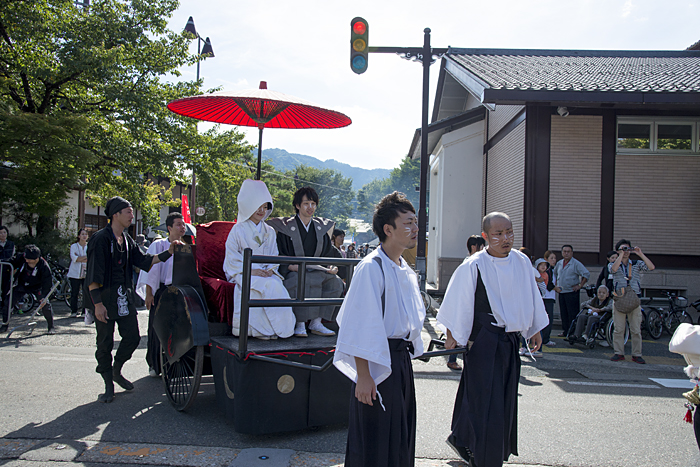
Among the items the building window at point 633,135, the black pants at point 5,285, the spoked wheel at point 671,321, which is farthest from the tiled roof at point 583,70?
the black pants at point 5,285

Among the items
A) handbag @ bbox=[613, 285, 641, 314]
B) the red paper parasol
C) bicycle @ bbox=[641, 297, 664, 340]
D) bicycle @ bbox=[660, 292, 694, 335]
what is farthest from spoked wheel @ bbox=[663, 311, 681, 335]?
the red paper parasol

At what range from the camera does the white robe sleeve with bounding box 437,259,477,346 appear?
350cm

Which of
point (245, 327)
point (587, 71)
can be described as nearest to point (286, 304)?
point (245, 327)

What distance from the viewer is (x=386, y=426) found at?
102 inches

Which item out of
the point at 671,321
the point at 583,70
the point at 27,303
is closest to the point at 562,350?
the point at 671,321

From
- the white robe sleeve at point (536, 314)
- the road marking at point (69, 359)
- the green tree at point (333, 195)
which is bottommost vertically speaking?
the road marking at point (69, 359)

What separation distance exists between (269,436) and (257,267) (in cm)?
151

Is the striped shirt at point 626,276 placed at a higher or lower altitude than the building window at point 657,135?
lower

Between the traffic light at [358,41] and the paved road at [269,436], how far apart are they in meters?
5.98

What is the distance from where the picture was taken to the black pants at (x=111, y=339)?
16.1 ft

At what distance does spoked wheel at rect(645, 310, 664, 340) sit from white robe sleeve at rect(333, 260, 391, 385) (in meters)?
9.23

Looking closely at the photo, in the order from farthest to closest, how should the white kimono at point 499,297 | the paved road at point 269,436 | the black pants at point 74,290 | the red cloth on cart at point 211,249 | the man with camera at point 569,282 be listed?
1. the black pants at point 74,290
2. the man with camera at point 569,282
3. the red cloth on cart at point 211,249
4. the paved road at point 269,436
5. the white kimono at point 499,297

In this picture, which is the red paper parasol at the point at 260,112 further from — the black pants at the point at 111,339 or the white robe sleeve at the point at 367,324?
the white robe sleeve at the point at 367,324

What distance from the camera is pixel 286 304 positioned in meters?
3.66
